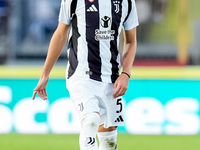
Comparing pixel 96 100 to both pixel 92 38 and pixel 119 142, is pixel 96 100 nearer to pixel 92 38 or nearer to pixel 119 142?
pixel 92 38

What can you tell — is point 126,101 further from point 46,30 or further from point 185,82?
point 46,30

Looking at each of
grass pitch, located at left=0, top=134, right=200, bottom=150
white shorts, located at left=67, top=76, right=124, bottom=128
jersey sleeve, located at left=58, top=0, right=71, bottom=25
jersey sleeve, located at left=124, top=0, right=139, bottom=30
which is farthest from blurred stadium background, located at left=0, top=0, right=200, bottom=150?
jersey sleeve, located at left=58, top=0, right=71, bottom=25

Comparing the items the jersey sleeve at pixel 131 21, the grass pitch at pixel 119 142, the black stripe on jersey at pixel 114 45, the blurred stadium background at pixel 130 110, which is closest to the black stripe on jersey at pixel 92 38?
the black stripe on jersey at pixel 114 45

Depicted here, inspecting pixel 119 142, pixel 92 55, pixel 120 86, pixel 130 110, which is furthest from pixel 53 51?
pixel 130 110

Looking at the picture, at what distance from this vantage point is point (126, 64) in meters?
3.00

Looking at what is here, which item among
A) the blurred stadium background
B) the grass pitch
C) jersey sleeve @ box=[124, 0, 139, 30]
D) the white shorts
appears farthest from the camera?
the blurred stadium background

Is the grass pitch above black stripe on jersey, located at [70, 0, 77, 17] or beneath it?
beneath

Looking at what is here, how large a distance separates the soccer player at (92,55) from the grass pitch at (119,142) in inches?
78.4

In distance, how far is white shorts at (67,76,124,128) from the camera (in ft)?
9.05

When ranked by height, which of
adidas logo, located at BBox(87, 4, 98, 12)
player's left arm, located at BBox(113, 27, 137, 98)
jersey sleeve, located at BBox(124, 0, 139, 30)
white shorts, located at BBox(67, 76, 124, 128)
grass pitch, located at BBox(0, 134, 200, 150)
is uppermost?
adidas logo, located at BBox(87, 4, 98, 12)

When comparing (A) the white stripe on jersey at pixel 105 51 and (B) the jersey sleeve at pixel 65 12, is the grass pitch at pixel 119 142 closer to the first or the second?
(A) the white stripe on jersey at pixel 105 51

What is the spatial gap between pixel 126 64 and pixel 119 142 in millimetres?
2236

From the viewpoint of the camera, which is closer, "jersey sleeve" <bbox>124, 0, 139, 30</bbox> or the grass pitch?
"jersey sleeve" <bbox>124, 0, 139, 30</bbox>

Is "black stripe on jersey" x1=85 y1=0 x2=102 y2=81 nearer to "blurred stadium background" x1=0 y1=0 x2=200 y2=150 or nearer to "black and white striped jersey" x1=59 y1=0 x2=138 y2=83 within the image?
"black and white striped jersey" x1=59 y1=0 x2=138 y2=83
